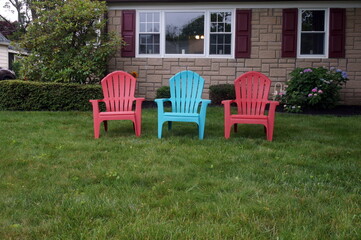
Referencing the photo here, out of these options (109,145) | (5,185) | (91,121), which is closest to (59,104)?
(91,121)

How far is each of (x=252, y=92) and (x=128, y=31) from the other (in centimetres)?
545

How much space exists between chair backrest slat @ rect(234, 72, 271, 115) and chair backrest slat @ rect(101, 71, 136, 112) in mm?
1701

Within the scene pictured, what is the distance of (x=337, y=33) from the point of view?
946 centimetres

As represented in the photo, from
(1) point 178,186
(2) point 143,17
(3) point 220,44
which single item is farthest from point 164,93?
(1) point 178,186

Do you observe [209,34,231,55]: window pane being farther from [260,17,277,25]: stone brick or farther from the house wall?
the house wall

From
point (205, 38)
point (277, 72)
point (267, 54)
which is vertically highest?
point (205, 38)

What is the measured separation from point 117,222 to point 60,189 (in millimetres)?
869

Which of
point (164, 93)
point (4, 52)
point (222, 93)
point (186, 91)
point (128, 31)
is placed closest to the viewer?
point (186, 91)

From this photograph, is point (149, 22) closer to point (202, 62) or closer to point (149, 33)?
point (149, 33)

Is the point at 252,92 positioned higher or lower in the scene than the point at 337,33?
lower

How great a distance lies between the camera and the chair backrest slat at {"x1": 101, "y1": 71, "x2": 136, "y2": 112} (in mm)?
5844

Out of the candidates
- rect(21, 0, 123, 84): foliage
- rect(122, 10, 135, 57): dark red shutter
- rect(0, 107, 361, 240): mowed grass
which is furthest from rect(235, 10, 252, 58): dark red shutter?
rect(0, 107, 361, 240): mowed grass

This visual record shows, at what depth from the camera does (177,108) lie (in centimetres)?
577

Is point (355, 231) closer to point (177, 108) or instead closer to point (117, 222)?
point (117, 222)
